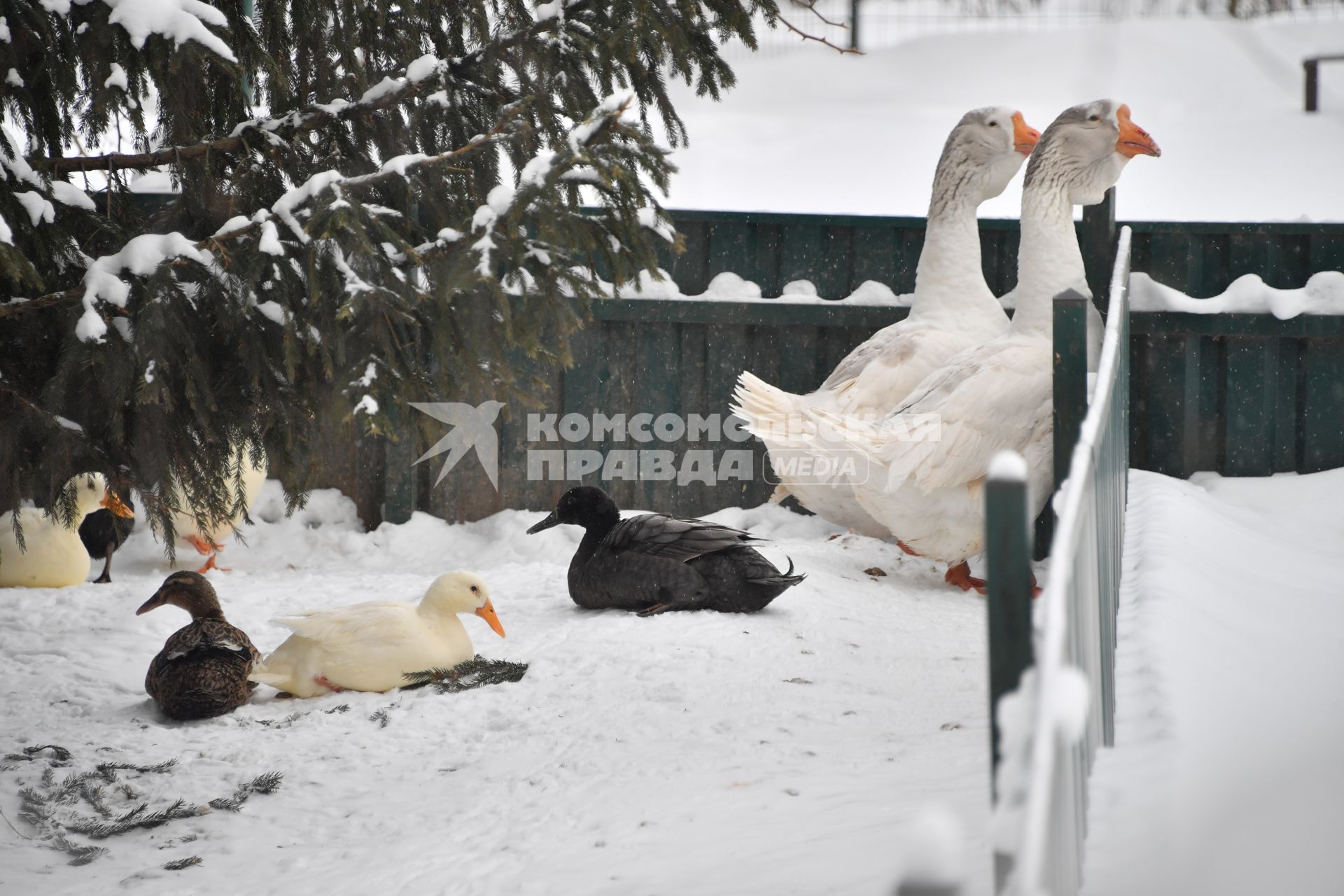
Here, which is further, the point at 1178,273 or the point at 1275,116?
the point at 1275,116

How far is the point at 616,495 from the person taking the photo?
6863mm

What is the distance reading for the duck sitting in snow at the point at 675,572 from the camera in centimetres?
488

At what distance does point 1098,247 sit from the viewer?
6.15 metres

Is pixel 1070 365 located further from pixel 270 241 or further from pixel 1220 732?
pixel 270 241

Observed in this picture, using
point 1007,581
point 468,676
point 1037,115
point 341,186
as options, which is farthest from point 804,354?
point 1037,115

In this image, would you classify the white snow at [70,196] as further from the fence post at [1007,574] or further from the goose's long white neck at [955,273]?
the goose's long white neck at [955,273]

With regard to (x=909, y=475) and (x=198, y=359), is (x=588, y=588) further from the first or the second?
(x=198, y=359)

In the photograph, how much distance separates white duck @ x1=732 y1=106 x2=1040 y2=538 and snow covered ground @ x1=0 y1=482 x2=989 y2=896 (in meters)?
0.49

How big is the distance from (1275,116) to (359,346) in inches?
529

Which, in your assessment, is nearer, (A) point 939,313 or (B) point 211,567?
(A) point 939,313

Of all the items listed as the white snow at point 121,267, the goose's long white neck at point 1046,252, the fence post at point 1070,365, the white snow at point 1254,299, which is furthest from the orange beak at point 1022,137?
the white snow at point 121,267

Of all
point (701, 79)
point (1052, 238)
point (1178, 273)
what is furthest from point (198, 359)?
point (1178, 273)

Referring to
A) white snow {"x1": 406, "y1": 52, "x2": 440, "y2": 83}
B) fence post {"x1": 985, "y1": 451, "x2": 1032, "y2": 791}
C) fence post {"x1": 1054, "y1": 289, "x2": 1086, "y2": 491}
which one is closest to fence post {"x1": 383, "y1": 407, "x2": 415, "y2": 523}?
white snow {"x1": 406, "y1": 52, "x2": 440, "y2": 83}

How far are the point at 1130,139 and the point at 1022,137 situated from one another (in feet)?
1.92
